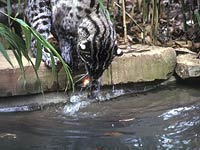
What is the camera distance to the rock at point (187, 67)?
494 cm

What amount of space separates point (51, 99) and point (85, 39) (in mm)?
668

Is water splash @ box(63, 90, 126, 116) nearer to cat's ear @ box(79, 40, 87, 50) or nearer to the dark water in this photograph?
the dark water

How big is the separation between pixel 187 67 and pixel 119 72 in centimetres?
63

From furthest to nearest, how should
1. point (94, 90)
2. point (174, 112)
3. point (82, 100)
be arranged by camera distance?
point (82, 100), point (94, 90), point (174, 112)

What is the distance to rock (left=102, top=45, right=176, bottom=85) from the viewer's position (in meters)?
4.86

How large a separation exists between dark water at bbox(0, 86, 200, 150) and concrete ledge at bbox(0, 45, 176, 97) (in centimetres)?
18

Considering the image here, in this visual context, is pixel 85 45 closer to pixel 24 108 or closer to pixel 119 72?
pixel 119 72

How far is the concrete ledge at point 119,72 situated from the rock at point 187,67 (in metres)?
0.07

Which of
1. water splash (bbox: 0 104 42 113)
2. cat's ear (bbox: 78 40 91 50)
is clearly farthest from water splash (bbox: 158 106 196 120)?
water splash (bbox: 0 104 42 113)

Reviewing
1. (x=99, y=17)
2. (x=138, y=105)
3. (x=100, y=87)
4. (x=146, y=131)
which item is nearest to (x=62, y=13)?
(x=99, y=17)

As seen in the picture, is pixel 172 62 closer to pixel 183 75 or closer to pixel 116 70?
pixel 183 75

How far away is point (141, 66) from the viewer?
4930 millimetres

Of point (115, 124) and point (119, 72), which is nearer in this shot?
point (115, 124)

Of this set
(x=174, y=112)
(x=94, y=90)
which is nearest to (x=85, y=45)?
(x=94, y=90)
